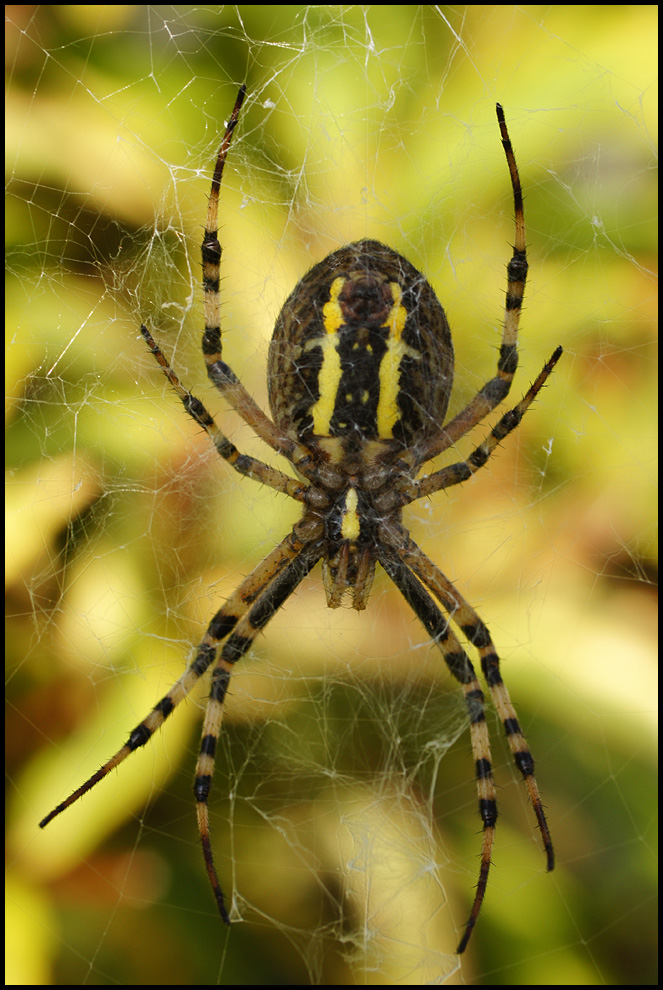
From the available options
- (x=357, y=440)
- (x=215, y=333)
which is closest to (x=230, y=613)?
(x=357, y=440)

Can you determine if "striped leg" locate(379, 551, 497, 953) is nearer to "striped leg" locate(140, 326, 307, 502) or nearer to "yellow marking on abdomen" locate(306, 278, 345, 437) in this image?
"striped leg" locate(140, 326, 307, 502)

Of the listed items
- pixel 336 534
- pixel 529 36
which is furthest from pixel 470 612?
pixel 529 36

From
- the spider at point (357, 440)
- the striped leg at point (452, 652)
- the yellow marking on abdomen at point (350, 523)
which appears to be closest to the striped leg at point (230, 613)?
the spider at point (357, 440)

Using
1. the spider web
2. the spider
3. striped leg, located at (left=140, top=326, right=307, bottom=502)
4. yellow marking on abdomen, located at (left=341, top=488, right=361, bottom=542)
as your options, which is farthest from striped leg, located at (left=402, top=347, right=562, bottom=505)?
the spider web

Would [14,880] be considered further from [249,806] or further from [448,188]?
[448,188]

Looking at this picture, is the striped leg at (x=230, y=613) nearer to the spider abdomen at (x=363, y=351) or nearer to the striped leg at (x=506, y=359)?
the spider abdomen at (x=363, y=351)

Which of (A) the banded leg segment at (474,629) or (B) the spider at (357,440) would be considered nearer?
(B) the spider at (357,440)

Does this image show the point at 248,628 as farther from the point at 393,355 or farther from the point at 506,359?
the point at 506,359
